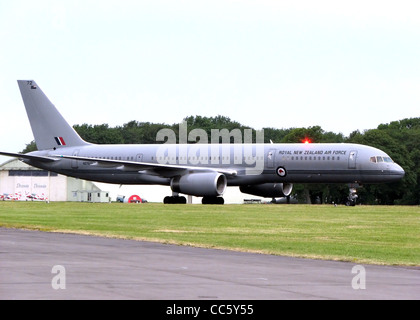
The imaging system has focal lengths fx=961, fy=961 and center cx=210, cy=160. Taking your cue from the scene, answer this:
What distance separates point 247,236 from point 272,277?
43.2 feet

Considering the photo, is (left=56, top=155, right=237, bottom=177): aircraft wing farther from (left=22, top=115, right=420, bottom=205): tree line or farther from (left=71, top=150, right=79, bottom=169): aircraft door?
(left=22, top=115, right=420, bottom=205): tree line

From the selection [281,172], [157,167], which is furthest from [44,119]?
[281,172]

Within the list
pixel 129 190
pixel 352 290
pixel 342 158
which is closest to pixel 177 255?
pixel 352 290

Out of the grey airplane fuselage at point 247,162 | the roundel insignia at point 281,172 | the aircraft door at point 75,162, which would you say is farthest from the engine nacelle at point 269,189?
the aircraft door at point 75,162

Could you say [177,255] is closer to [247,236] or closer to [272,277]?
[272,277]

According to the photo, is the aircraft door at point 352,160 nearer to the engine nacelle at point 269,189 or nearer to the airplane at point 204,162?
the airplane at point 204,162

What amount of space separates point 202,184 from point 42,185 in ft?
165

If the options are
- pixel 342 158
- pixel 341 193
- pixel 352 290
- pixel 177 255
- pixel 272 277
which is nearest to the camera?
pixel 352 290

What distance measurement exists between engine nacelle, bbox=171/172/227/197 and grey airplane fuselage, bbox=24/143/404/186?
1.98 meters

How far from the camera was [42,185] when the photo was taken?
109 metres

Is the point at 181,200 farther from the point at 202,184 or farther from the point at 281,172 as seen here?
the point at 281,172

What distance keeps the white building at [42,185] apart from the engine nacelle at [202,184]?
3539 cm

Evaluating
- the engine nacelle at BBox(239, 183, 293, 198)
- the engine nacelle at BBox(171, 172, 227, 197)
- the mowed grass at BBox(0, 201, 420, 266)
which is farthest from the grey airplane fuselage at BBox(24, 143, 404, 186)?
the mowed grass at BBox(0, 201, 420, 266)

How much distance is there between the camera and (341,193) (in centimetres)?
11394
